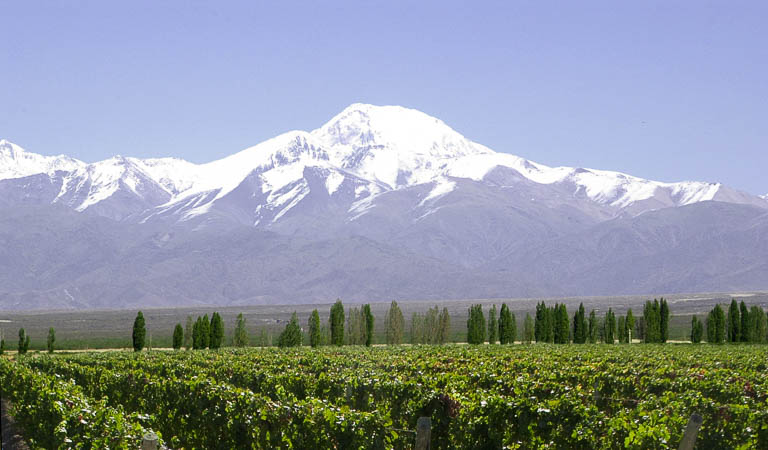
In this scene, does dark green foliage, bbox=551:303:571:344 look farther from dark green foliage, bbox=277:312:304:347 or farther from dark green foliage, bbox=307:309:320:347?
dark green foliage, bbox=277:312:304:347

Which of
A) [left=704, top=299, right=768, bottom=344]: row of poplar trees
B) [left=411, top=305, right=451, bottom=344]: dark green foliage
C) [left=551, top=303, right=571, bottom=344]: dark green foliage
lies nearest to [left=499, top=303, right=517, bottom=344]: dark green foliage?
[left=551, top=303, right=571, bottom=344]: dark green foliage

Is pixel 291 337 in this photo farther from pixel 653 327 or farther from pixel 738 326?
pixel 738 326

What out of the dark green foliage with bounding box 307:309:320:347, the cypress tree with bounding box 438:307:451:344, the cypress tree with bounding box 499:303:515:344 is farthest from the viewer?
the cypress tree with bounding box 438:307:451:344

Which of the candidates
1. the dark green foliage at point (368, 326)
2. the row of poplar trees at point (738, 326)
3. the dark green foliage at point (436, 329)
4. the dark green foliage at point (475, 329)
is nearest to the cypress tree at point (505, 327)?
the dark green foliage at point (475, 329)

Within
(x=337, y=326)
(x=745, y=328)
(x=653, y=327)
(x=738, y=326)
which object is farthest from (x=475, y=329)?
(x=745, y=328)

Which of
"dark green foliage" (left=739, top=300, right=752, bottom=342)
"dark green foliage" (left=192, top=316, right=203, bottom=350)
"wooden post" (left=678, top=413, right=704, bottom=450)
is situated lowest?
"dark green foliage" (left=192, top=316, right=203, bottom=350)

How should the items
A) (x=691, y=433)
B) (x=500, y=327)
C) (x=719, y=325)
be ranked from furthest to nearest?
(x=500, y=327)
(x=719, y=325)
(x=691, y=433)

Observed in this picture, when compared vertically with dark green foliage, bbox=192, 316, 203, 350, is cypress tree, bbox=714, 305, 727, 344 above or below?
above

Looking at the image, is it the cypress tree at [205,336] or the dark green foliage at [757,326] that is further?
the dark green foliage at [757,326]

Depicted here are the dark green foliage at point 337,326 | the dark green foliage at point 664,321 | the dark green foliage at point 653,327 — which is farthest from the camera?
the dark green foliage at point 664,321

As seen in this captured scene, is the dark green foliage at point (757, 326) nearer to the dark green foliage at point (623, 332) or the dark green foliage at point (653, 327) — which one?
the dark green foliage at point (653, 327)

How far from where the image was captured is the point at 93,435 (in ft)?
55.0

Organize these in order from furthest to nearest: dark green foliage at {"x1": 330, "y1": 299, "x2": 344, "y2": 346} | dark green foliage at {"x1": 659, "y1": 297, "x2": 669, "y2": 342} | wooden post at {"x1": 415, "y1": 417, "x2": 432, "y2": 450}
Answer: dark green foliage at {"x1": 659, "y1": 297, "x2": 669, "y2": 342}
dark green foliage at {"x1": 330, "y1": 299, "x2": 344, "y2": 346}
wooden post at {"x1": 415, "y1": 417, "x2": 432, "y2": 450}

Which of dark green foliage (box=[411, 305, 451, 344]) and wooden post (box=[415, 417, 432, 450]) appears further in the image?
dark green foliage (box=[411, 305, 451, 344])
